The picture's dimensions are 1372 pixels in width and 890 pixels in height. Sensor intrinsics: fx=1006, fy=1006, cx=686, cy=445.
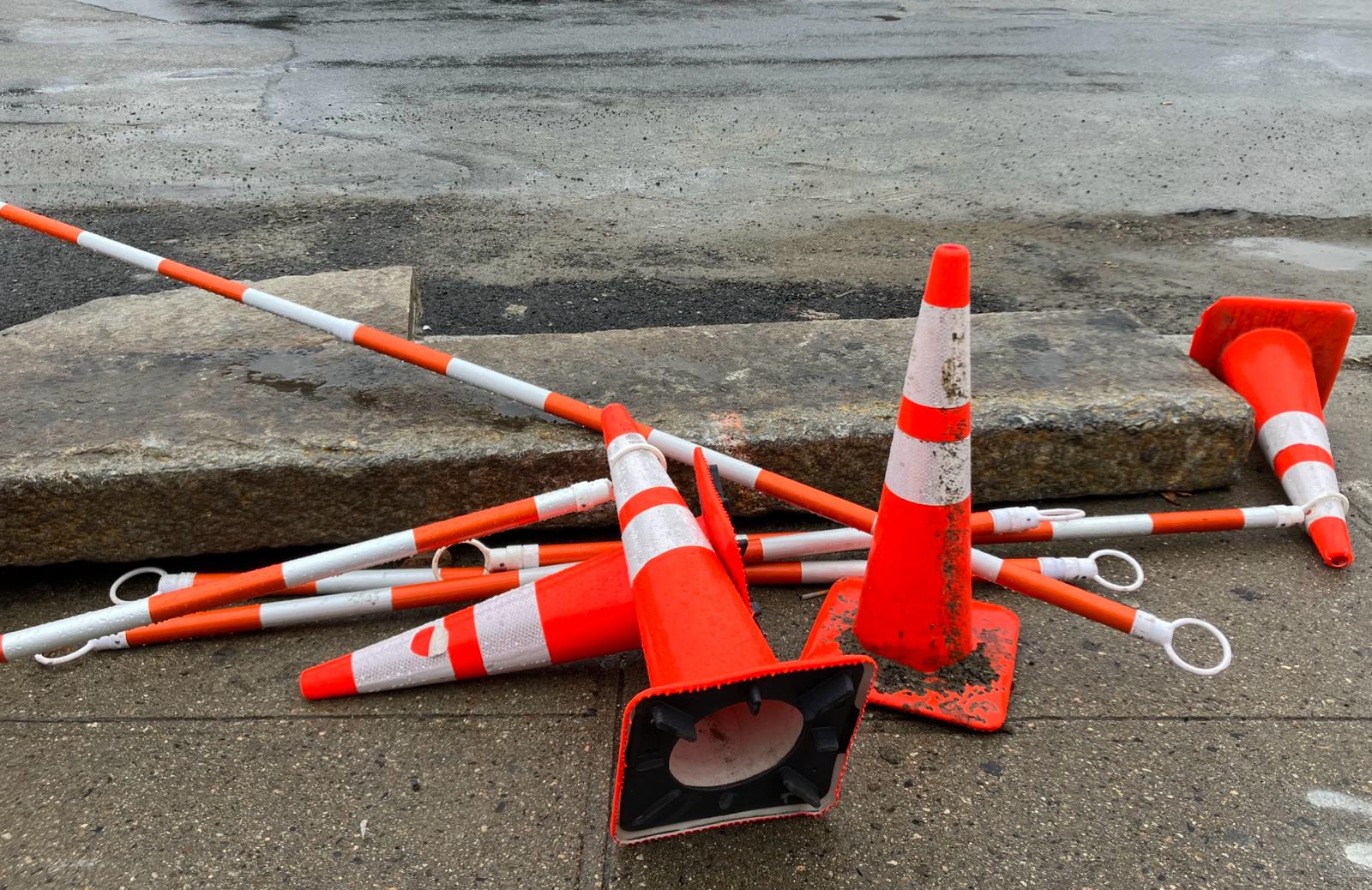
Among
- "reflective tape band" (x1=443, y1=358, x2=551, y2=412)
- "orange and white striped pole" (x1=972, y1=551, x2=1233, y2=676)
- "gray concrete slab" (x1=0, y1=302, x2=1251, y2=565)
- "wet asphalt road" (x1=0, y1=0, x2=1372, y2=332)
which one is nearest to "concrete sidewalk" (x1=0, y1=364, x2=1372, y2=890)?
"orange and white striped pole" (x1=972, y1=551, x2=1233, y2=676)

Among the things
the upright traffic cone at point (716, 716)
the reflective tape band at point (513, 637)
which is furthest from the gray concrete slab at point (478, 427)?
the upright traffic cone at point (716, 716)

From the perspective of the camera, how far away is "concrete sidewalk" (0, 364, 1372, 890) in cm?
191

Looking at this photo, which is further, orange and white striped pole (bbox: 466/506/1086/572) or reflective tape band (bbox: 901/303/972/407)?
orange and white striped pole (bbox: 466/506/1086/572)

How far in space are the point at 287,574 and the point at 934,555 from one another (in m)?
1.49

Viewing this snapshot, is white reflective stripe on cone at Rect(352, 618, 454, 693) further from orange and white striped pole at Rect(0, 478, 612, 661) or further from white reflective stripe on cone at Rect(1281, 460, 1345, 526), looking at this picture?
white reflective stripe on cone at Rect(1281, 460, 1345, 526)

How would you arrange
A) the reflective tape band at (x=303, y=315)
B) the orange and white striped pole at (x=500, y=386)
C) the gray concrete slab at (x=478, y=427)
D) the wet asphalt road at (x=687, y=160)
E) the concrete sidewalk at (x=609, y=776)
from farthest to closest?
the wet asphalt road at (x=687, y=160) → the reflective tape band at (x=303, y=315) → the gray concrete slab at (x=478, y=427) → the orange and white striped pole at (x=500, y=386) → the concrete sidewalk at (x=609, y=776)

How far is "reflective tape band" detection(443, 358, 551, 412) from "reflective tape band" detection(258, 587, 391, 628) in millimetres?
635

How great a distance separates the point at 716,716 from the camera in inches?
71.8

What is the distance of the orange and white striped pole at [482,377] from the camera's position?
259 cm

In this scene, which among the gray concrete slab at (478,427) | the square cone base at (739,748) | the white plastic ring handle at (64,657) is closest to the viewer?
the square cone base at (739,748)

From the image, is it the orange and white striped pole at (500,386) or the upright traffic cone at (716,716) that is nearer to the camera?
the upright traffic cone at (716,716)

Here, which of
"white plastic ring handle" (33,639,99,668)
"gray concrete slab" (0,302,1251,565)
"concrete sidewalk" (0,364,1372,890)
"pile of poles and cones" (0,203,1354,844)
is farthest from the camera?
"gray concrete slab" (0,302,1251,565)

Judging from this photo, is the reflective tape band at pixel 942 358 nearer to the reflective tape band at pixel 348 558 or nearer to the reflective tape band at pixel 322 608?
the reflective tape band at pixel 348 558

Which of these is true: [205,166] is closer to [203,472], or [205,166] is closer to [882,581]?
[203,472]
